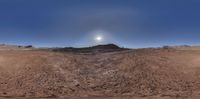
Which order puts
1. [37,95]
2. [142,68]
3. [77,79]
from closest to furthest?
[37,95] → [77,79] → [142,68]

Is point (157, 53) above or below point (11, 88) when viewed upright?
above

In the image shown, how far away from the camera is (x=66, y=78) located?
24812 mm

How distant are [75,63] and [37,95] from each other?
722 cm

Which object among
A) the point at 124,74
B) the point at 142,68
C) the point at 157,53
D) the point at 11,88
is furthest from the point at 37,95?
the point at 157,53

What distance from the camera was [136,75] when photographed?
987 inches

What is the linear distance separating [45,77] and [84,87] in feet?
10.3

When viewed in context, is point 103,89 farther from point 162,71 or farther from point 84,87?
point 162,71

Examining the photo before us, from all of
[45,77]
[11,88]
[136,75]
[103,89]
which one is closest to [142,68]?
[136,75]

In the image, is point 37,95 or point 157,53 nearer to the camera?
point 37,95

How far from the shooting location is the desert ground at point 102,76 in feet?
72.0

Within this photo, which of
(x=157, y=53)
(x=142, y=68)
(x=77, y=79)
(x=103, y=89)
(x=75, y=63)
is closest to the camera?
(x=103, y=89)

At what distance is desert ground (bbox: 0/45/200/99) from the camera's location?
72.0 feet

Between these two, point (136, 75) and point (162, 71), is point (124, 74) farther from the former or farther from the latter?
point (162, 71)

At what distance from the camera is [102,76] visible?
25375 millimetres
